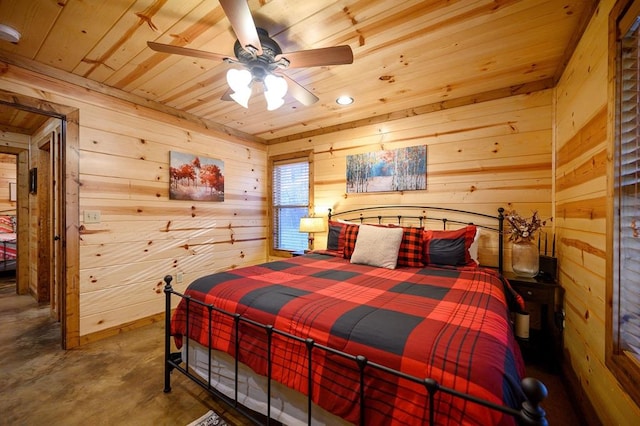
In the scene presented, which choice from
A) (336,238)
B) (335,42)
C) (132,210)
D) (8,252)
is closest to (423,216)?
(336,238)

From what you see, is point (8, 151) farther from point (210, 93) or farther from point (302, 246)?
point (302, 246)

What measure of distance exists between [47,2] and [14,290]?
178 inches

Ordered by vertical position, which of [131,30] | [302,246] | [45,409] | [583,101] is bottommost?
[45,409]

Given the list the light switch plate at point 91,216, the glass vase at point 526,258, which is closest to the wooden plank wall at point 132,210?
the light switch plate at point 91,216

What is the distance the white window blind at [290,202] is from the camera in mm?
4031

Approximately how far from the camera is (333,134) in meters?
3.69

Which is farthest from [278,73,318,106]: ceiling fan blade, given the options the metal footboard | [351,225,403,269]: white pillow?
the metal footboard

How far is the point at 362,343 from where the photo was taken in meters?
1.06

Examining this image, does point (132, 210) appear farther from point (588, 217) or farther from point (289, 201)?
point (588, 217)

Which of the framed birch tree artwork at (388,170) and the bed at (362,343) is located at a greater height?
the framed birch tree artwork at (388,170)

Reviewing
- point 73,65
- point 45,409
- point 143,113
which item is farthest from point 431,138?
point 45,409

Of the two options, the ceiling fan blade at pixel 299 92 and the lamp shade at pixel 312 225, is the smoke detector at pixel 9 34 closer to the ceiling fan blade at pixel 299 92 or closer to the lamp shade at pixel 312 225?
the ceiling fan blade at pixel 299 92

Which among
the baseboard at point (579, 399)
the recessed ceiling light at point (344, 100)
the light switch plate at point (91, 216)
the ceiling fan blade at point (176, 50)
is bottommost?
the baseboard at point (579, 399)

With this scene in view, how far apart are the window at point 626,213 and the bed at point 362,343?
414 mm
